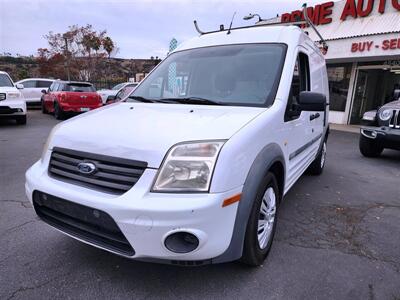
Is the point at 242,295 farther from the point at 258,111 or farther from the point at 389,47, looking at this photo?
the point at 389,47

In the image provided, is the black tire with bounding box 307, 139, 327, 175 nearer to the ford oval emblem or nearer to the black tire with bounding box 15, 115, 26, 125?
the ford oval emblem

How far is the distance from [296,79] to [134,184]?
2170 mm

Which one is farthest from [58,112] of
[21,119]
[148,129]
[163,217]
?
[163,217]

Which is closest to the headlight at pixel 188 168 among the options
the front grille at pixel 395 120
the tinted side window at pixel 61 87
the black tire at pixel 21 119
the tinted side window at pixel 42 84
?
the front grille at pixel 395 120

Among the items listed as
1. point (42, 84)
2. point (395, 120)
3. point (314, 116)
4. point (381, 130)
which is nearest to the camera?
point (314, 116)

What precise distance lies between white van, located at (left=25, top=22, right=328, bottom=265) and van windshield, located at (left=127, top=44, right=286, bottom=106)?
14 millimetres

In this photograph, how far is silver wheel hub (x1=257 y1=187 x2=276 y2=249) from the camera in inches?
100

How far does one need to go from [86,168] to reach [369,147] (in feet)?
22.2

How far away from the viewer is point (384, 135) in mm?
6367

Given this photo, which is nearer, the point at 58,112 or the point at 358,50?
the point at 358,50

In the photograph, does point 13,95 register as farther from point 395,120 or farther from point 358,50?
point 358,50

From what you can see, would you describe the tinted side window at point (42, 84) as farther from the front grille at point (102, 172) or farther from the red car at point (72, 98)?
the front grille at point (102, 172)

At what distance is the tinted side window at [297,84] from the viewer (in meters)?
2.97

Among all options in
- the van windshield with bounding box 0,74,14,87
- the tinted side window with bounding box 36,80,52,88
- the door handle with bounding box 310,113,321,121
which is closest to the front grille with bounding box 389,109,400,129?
the door handle with bounding box 310,113,321,121
